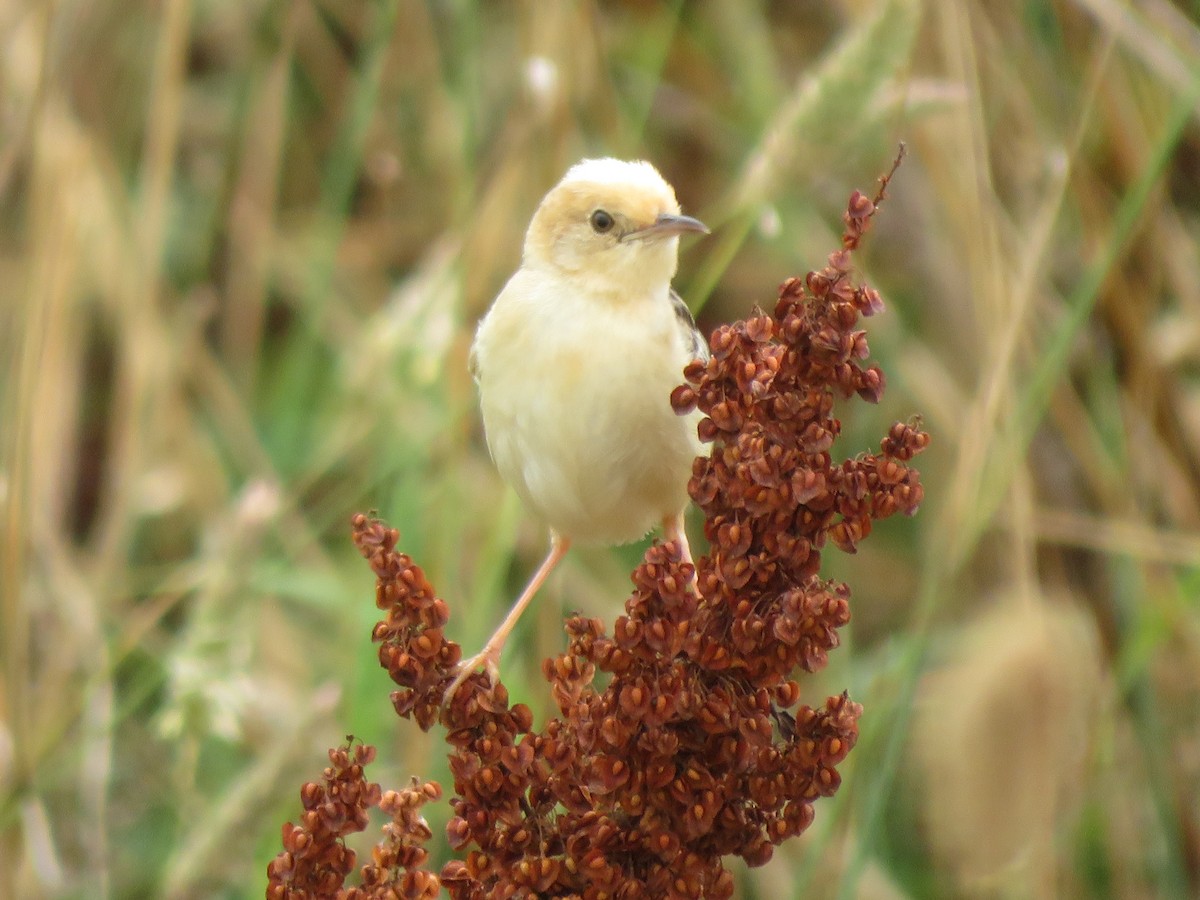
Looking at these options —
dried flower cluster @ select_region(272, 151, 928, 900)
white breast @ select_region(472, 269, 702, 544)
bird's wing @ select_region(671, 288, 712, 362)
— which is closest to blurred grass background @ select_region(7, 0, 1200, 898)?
bird's wing @ select_region(671, 288, 712, 362)

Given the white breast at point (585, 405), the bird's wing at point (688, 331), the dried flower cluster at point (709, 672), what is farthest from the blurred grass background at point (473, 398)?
the dried flower cluster at point (709, 672)

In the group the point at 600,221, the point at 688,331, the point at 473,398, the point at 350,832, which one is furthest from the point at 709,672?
the point at 473,398

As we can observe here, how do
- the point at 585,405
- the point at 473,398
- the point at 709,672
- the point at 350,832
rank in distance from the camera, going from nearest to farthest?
the point at 350,832, the point at 709,672, the point at 585,405, the point at 473,398

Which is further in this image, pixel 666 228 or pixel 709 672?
pixel 666 228

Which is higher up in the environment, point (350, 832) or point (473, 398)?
point (473, 398)

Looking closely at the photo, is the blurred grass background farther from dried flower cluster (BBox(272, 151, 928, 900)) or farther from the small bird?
dried flower cluster (BBox(272, 151, 928, 900))

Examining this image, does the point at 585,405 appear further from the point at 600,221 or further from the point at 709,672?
the point at 709,672

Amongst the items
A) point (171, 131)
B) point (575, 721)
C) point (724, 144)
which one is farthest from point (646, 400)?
point (724, 144)

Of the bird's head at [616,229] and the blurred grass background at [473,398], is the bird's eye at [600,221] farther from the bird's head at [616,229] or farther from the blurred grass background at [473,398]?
the blurred grass background at [473,398]
